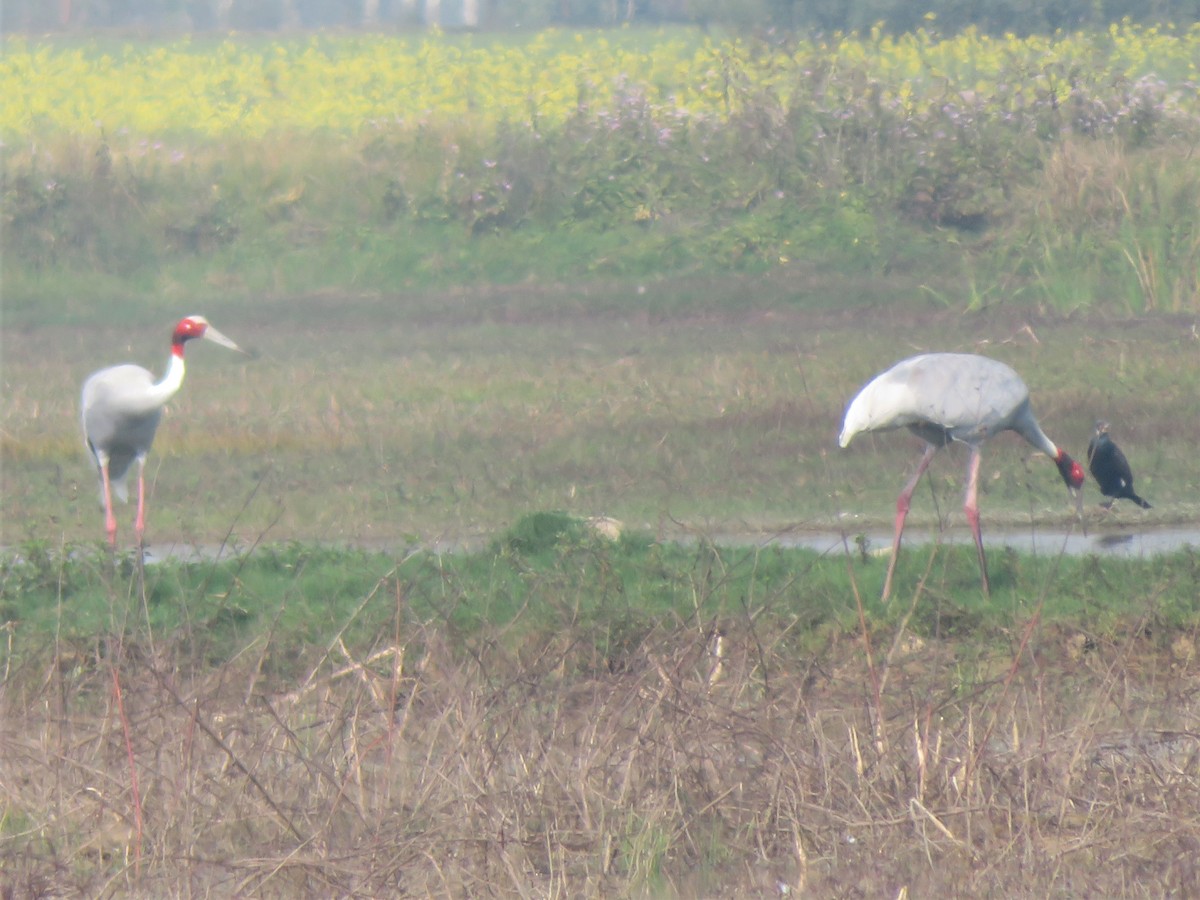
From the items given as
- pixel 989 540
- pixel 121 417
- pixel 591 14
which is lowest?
pixel 989 540

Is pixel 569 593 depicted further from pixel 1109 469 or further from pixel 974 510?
pixel 1109 469

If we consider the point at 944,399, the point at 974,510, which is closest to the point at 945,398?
the point at 944,399

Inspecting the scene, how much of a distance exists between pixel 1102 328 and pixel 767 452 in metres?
4.89

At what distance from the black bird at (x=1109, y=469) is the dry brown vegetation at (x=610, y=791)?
375 cm

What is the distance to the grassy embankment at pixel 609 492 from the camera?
5.04 meters

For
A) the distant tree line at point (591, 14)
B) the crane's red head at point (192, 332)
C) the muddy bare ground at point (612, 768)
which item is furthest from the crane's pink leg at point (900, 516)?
the distant tree line at point (591, 14)

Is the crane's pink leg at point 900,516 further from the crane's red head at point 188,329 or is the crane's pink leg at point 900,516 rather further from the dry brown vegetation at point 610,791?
the crane's red head at point 188,329

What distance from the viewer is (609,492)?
10648 mm

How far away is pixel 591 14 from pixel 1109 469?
15.2 metres

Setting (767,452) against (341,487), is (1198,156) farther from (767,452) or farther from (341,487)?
(341,487)

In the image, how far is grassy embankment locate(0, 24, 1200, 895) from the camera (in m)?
5.04

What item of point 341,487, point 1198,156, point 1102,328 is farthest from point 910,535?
point 1198,156

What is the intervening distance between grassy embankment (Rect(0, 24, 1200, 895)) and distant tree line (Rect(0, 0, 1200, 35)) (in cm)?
59

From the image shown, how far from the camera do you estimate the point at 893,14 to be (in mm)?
22312
